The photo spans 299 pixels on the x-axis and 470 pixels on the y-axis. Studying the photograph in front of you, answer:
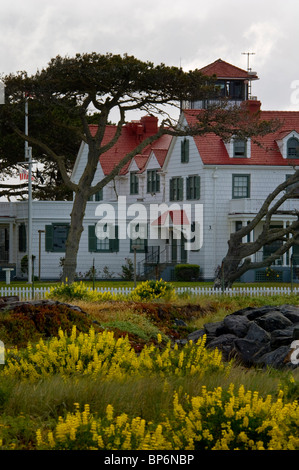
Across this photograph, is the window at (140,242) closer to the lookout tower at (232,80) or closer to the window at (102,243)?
the window at (102,243)

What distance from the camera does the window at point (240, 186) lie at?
48656mm

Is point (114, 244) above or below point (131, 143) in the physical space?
below

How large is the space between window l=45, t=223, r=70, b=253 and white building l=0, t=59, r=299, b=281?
5 cm

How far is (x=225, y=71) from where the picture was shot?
5519cm

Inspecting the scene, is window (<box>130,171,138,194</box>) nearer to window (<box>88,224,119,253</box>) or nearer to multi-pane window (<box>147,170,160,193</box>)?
multi-pane window (<box>147,170,160,193</box>)

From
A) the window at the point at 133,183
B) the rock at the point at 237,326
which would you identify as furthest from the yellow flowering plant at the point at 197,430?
the window at the point at 133,183

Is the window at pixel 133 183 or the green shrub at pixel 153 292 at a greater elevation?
the window at pixel 133 183

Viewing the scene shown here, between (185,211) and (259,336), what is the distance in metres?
31.9

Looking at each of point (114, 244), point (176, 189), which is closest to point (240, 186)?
point (176, 189)

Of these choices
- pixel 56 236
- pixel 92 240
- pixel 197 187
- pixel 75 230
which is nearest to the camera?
pixel 75 230

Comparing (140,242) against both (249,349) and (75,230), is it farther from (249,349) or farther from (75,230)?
(249,349)

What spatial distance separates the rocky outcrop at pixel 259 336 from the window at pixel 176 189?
97.4 ft

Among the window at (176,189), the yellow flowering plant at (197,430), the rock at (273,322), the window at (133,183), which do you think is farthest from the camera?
the window at (133,183)

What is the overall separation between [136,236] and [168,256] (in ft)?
6.73
